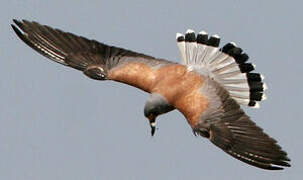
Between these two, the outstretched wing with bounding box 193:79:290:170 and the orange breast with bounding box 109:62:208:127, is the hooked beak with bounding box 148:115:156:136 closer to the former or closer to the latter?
the orange breast with bounding box 109:62:208:127

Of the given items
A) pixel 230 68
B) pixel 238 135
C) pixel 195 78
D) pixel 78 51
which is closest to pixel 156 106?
pixel 195 78

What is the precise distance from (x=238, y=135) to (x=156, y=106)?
6.28 ft

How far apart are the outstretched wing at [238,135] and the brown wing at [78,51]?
2.49m

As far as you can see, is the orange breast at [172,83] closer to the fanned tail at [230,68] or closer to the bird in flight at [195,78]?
the bird in flight at [195,78]

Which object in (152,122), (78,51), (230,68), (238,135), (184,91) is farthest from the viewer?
(78,51)

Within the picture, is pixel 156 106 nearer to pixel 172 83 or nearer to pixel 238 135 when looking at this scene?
pixel 172 83

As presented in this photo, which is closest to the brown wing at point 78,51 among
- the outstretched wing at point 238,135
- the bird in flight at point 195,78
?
the bird in flight at point 195,78

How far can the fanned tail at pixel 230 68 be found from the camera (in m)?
15.0

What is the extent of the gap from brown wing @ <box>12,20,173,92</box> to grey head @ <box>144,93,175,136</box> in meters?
1.25

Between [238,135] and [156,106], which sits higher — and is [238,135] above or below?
below

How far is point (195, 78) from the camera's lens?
1459 cm

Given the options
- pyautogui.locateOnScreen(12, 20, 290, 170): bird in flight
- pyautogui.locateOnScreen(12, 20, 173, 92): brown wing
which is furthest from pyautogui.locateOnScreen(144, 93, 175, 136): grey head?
pyautogui.locateOnScreen(12, 20, 173, 92): brown wing

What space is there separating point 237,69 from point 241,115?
6.45ft

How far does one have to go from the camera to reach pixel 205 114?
44.4 feet
